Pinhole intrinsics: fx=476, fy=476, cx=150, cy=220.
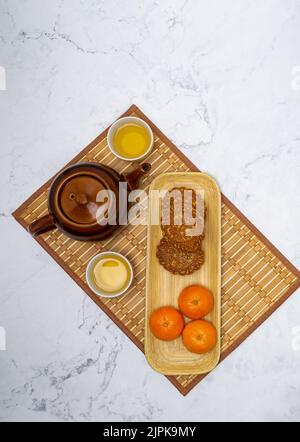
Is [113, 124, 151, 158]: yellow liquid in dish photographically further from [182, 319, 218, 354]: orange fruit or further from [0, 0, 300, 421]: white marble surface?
[182, 319, 218, 354]: orange fruit

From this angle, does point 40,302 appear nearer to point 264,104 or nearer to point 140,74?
point 140,74

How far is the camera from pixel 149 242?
1.07 m

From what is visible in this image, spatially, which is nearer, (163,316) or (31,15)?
(163,316)

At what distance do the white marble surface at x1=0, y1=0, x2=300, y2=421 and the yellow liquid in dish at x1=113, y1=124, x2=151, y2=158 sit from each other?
0.07m

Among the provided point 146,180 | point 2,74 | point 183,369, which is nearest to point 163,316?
point 183,369

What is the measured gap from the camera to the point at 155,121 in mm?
1132

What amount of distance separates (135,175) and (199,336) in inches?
14.4

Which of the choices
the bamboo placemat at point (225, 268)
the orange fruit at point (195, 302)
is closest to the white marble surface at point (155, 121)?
the bamboo placemat at point (225, 268)

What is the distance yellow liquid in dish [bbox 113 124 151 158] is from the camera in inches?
42.2

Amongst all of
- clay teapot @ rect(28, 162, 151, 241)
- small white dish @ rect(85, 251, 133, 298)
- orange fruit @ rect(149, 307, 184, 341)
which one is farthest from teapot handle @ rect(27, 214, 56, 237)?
orange fruit @ rect(149, 307, 184, 341)

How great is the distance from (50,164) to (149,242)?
1.01 feet

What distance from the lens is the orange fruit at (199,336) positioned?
1.00 m

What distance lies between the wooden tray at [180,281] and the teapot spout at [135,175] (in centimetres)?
4

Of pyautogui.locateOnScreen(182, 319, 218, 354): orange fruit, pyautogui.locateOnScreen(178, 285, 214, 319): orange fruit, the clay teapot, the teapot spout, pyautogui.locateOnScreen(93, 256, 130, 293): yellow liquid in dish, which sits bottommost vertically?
pyautogui.locateOnScreen(182, 319, 218, 354): orange fruit
